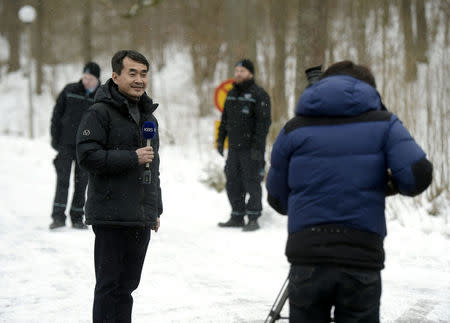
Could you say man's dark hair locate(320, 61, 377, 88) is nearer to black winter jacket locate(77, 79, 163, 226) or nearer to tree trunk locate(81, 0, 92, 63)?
black winter jacket locate(77, 79, 163, 226)

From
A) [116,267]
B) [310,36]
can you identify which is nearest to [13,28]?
[310,36]

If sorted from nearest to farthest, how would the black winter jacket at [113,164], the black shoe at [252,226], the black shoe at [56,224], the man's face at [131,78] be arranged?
the black winter jacket at [113,164], the man's face at [131,78], the black shoe at [56,224], the black shoe at [252,226]

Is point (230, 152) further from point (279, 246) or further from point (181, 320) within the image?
point (181, 320)

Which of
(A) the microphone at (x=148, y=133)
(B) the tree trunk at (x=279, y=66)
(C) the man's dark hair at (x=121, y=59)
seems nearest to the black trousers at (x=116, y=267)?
(A) the microphone at (x=148, y=133)

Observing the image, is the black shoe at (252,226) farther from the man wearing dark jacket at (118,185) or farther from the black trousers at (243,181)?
the man wearing dark jacket at (118,185)

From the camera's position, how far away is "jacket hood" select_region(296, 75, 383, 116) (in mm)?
2781

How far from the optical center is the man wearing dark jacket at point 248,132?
352 inches

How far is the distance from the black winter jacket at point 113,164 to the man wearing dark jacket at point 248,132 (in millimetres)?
5065

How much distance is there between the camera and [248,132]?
9.00 meters

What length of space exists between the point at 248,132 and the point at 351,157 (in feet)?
20.5

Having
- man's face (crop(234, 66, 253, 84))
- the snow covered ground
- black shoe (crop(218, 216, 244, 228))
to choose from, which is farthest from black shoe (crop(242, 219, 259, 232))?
man's face (crop(234, 66, 253, 84))

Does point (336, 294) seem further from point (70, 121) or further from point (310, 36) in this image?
point (310, 36)

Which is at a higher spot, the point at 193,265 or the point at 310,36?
the point at 310,36

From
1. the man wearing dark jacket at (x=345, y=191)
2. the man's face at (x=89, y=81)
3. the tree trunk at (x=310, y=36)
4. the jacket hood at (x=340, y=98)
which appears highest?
the tree trunk at (x=310, y=36)
